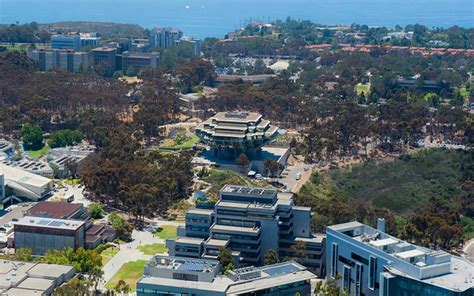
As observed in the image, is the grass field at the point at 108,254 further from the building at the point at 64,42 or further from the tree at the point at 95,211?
the building at the point at 64,42

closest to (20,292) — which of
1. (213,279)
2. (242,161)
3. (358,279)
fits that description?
(213,279)

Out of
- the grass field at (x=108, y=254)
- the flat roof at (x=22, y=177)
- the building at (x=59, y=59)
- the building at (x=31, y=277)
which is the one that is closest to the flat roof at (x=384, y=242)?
the building at (x=31, y=277)

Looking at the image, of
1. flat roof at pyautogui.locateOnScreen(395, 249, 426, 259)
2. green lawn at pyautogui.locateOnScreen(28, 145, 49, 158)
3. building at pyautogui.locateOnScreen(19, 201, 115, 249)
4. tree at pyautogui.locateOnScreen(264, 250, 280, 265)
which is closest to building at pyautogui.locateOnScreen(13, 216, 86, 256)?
building at pyautogui.locateOnScreen(19, 201, 115, 249)

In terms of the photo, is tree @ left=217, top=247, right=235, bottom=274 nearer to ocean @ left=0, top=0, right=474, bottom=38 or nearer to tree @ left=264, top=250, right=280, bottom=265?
tree @ left=264, top=250, right=280, bottom=265

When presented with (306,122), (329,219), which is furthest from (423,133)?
(329,219)

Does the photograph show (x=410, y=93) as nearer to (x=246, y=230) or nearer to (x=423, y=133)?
(x=423, y=133)
